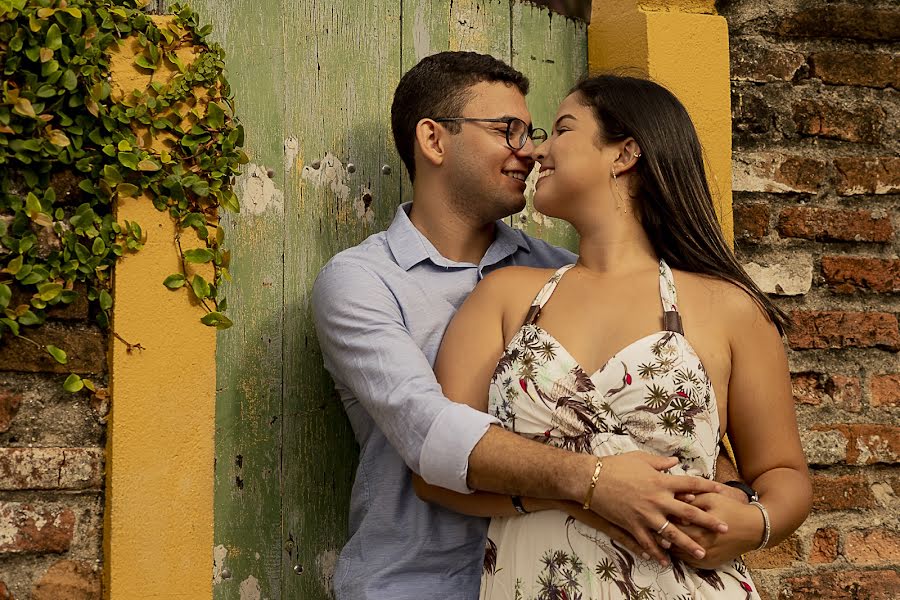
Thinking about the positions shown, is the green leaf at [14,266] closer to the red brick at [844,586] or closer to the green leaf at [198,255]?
the green leaf at [198,255]

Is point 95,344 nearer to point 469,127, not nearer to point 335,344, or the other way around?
point 335,344

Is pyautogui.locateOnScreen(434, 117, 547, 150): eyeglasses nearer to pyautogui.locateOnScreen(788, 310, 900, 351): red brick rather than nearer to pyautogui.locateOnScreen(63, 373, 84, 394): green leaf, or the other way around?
pyautogui.locateOnScreen(788, 310, 900, 351): red brick

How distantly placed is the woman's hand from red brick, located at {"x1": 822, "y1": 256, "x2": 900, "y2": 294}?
1.27m

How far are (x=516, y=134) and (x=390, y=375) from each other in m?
0.83

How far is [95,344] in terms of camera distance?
231cm

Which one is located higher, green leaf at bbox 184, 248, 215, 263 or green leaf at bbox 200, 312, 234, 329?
green leaf at bbox 184, 248, 215, 263

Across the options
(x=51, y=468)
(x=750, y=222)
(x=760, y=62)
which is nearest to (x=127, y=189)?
(x=51, y=468)

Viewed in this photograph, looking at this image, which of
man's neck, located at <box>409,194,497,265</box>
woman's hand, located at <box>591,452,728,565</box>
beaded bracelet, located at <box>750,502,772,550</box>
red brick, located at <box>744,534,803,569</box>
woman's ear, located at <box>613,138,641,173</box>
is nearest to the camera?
woman's hand, located at <box>591,452,728,565</box>

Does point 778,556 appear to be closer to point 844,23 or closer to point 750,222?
point 750,222

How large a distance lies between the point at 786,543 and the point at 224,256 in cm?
171

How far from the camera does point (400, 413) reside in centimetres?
213

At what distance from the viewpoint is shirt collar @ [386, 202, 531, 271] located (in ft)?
8.32

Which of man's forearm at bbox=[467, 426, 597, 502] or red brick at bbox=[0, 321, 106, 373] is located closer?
man's forearm at bbox=[467, 426, 597, 502]

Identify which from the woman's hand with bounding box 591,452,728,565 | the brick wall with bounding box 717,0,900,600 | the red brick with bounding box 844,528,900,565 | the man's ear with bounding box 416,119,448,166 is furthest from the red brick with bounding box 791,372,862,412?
the man's ear with bounding box 416,119,448,166
